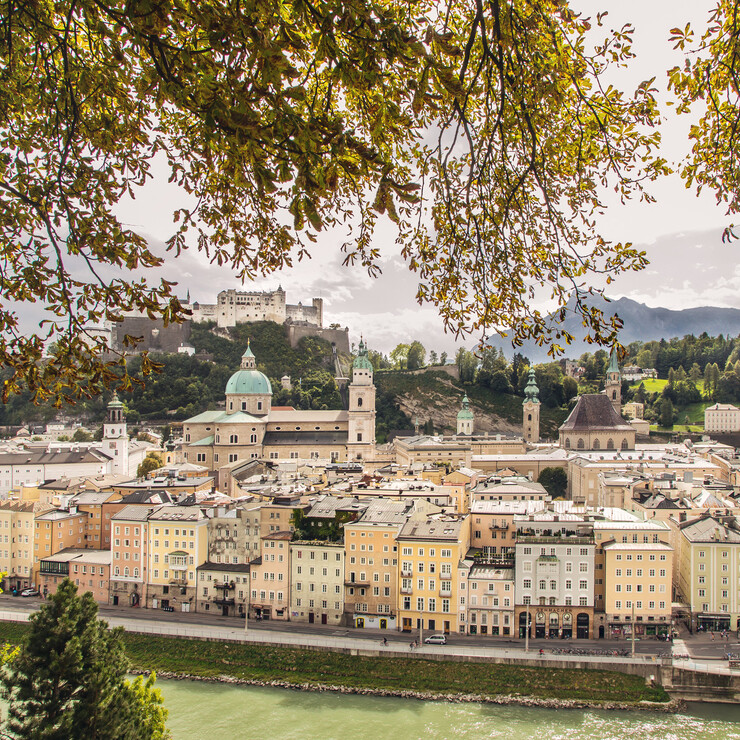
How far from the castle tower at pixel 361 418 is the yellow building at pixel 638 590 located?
22.3m

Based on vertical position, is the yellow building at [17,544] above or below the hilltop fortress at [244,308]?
below

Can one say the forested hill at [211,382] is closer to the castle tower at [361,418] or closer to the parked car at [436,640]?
the castle tower at [361,418]

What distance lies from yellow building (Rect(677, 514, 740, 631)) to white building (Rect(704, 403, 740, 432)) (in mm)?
43290

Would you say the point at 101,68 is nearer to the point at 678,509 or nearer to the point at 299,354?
the point at 678,509

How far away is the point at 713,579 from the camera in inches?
872

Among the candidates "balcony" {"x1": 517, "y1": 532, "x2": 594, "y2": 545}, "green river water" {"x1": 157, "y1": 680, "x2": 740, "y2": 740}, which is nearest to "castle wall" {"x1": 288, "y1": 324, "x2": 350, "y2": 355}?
"balcony" {"x1": 517, "y1": 532, "x2": 594, "y2": 545}

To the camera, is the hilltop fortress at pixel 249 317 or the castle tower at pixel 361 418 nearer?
the castle tower at pixel 361 418

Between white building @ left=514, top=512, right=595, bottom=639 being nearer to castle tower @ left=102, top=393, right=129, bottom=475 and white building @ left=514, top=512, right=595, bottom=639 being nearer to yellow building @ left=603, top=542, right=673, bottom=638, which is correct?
yellow building @ left=603, top=542, right=673, bottom=638

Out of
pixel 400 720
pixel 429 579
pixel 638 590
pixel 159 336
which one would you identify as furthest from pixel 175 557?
pixel 159 336

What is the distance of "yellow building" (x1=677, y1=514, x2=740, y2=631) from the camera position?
71.9ft

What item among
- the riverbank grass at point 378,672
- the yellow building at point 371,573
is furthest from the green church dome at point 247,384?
the riverbank grass at point 378,672

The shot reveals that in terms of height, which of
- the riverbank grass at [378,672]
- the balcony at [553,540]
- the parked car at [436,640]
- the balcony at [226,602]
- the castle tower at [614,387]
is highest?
the castle tower at [614,387]

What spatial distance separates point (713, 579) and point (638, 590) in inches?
115

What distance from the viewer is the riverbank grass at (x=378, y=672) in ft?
58.1
